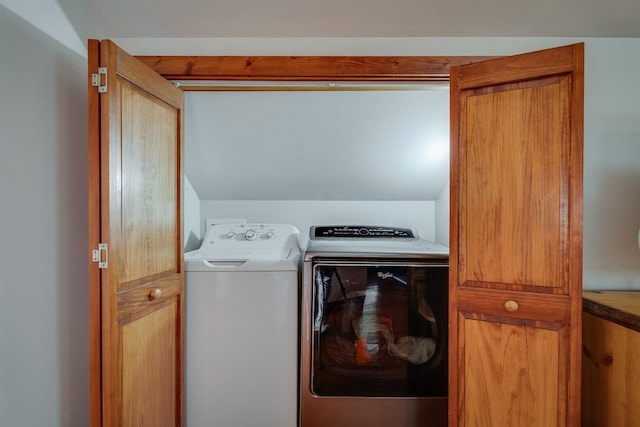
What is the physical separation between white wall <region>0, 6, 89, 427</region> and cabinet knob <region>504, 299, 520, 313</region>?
1.70 metres

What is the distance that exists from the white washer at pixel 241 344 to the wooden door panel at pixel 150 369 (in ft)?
0.49

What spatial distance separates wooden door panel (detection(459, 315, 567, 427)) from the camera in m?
1.30

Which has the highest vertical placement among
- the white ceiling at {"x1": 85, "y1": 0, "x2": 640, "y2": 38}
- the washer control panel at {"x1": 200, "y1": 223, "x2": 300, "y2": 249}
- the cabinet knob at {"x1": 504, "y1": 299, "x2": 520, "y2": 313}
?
the white ceiling at {"x1": 85, "y1": 0, "x2": 640, "y2": 38}

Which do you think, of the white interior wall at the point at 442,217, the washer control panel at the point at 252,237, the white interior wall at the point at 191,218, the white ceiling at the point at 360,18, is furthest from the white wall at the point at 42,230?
the white interior wall at the point at 442,217

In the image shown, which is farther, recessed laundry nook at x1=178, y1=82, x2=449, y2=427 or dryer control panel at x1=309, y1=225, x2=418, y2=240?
dryer control panel at x1=309, y1=225, x2=418, y2=240

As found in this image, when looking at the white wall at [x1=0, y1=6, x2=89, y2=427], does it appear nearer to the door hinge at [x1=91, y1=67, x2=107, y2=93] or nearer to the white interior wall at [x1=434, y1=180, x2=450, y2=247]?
the door hinge at [x1=91, y1=67, x2=107, y2=93]

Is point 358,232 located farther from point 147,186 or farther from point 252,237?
point 147,186

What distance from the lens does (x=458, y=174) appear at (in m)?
1.40

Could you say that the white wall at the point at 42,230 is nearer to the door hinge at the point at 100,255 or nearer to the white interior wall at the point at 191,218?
the door hinge at the point at 100,255

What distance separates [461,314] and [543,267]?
0.35 meters

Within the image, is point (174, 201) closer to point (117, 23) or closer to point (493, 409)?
point (117, 23)

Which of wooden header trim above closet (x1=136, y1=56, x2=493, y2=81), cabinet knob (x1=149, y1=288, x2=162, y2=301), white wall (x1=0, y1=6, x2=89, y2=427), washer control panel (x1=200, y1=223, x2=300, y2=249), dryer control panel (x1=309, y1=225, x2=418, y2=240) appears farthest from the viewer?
dryer control panel (x1=309, y1=225, x2=418, y2=240)

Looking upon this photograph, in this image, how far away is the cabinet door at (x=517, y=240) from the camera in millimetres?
1255

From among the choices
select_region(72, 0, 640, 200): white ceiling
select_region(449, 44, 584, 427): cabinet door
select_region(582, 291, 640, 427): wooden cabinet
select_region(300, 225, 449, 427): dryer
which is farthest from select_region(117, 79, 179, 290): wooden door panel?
select_region(582, 291, 640, 427): wooden cabinet
